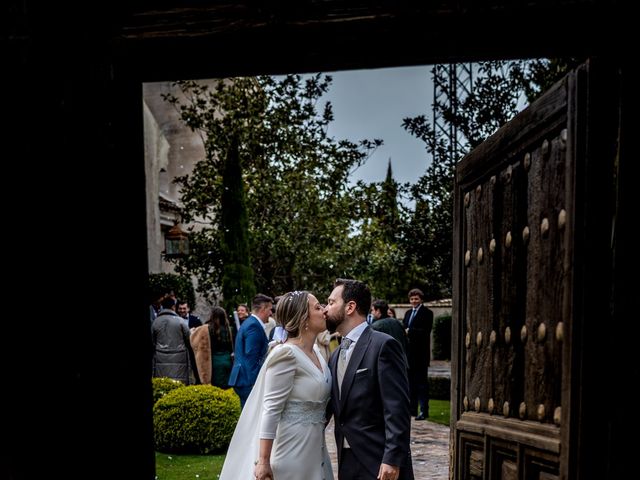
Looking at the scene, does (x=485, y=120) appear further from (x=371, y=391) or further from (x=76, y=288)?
(x=76, y=288)

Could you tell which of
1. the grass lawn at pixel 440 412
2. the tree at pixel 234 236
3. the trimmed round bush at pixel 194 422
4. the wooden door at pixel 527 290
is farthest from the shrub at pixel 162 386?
the tree at pixel 234 236

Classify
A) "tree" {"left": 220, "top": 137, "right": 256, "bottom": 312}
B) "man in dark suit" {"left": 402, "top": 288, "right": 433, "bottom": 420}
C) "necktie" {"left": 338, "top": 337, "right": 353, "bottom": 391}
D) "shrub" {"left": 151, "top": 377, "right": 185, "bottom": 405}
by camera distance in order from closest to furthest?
1. "necktie" {"left": 338, "top": 337, "right": 353, "bottom": 391}
2. "shrub" {"left": 151, "top": 377, "right": 185, "bottom": 405}
3. "man in dark suit" {"left": 402, "top": 288, "right": 433, "bottom": 420}
4. "tree" {"left": 220, "top": 137, "right": 256, "bottom": 312}

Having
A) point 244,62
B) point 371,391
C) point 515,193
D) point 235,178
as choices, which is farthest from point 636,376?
point 235,178

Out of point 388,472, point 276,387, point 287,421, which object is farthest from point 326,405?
point 388,472

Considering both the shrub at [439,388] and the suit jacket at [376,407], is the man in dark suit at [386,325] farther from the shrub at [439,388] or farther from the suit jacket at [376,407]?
the suit jacket at [376,407]

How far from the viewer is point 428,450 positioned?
10.3m

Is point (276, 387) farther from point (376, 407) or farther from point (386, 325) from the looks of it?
point (386, 325)

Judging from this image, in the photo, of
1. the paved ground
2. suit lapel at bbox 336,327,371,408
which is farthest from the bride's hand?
the paved ground

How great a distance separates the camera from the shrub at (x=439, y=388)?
17266 millimetres

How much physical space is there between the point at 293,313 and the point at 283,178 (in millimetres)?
16528

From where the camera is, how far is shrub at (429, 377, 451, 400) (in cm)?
1727

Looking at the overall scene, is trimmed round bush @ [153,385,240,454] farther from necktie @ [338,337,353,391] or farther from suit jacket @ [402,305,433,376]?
necktie @ [338,337,353,391]

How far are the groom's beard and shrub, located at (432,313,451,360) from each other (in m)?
21.3

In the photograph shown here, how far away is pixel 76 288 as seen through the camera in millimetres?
2770
